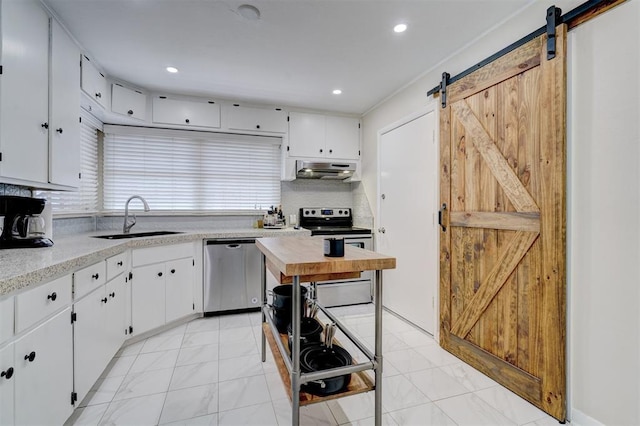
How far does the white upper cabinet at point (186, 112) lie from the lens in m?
3.26

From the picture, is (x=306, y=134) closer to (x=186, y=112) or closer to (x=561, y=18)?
(x=186, y=112)

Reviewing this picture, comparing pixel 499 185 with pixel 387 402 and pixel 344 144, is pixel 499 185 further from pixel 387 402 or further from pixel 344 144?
pixel 344 144

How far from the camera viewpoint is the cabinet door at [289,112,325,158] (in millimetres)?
3756

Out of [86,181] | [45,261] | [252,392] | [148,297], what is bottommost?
[252,392]

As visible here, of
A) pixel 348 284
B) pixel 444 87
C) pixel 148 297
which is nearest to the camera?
pixel 444 87

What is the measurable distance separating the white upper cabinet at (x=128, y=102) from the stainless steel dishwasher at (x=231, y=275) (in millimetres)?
1602

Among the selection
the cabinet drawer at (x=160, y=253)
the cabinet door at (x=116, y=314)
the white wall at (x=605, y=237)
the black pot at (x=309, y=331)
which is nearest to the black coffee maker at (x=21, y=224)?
the cabinet door at (x=116, y=314)

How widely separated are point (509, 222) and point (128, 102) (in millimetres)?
3727

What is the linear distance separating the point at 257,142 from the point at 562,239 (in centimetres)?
334

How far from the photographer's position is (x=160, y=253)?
2.72m

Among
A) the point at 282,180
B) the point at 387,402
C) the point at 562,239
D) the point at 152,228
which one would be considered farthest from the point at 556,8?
the point at 152,228

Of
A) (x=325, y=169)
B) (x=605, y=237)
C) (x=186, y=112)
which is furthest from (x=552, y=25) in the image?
(x=186, y=112)

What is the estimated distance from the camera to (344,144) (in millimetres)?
3982

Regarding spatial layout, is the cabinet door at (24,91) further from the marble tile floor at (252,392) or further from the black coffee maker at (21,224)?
the marble tile floor at (252,392)
